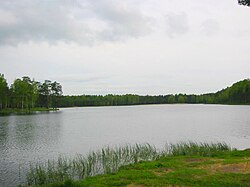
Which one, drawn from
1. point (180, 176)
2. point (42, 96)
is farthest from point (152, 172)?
point (42, 96)

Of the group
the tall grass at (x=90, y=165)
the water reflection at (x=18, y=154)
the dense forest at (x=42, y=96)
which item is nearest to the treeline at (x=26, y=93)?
the dense forest at (x=42, y=96)

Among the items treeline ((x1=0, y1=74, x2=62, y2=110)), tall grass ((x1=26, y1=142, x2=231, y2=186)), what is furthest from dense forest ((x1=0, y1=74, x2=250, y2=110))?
tall grass ((x1=26, y1=142, x2=231, y2=186))

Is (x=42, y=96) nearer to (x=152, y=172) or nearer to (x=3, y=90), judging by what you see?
(x=3, y=90)

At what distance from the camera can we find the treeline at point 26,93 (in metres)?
84.1

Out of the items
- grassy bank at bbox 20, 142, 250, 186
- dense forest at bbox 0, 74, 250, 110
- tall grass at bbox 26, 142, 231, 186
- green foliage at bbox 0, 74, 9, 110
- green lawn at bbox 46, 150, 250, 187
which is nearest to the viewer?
green lawn at bbox 46, 150, 250, 187

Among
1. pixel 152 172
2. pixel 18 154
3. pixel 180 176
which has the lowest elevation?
pixel 18 154

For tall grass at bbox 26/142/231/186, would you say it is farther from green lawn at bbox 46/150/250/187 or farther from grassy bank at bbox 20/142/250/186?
green lawn at bbox 46/150/250/187

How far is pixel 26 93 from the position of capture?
86.1 m

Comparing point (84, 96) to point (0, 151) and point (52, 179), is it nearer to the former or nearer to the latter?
point (0, 151)

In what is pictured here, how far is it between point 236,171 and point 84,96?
187932 mm

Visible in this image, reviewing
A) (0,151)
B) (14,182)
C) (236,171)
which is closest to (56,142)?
(0,151)

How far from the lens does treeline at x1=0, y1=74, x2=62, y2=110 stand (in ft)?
276

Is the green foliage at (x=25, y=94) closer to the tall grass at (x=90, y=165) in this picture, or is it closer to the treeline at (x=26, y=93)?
the treeline at (x=26, y=93)

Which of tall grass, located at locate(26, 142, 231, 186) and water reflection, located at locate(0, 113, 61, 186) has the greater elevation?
tall grass, located at locate(26, 142, 231, 186)
